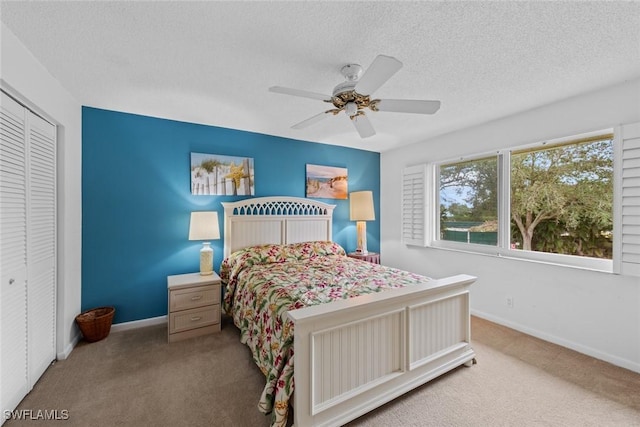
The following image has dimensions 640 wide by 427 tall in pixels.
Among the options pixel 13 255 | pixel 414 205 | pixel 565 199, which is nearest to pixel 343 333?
pixel 13 255

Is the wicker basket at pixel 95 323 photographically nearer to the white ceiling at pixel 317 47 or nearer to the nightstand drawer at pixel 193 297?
the nightstand drawer at pixel 193 297

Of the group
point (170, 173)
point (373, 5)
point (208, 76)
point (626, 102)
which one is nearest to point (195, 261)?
point (170, 173)

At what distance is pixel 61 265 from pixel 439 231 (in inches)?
174

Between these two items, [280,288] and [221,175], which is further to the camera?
[221,175]

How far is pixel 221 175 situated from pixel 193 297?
1.52m

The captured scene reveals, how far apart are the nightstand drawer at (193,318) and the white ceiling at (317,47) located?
84.0 inches

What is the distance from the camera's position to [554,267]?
2678 millimetres

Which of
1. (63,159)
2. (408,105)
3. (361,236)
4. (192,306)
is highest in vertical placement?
(408,105)

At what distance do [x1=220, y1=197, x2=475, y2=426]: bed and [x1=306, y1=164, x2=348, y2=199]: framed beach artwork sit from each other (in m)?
1.52

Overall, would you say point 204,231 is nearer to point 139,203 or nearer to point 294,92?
point 139,203

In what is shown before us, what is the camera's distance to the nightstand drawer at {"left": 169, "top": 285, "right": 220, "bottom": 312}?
8.71 ft

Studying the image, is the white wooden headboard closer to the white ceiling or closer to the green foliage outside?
the white ceiling

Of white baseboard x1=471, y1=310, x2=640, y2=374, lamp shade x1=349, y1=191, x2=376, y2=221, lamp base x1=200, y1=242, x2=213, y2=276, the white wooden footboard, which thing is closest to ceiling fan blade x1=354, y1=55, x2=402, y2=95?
the white wooden footboard

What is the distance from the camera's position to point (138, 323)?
3.00 metres
